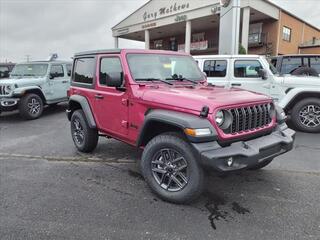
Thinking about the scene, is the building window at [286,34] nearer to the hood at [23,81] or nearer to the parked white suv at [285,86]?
the parked white suv at [285,86]

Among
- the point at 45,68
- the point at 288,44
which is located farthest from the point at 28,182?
the point at 288,44

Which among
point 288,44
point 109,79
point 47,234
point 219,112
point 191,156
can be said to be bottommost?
point 47,234

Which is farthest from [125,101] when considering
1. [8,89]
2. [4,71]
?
[4,71]

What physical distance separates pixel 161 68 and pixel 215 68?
3911mm

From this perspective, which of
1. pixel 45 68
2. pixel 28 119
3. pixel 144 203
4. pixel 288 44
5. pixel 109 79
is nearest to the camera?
pixel 144 203

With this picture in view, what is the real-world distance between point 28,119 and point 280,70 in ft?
26.0

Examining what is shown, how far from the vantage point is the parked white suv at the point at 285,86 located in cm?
710

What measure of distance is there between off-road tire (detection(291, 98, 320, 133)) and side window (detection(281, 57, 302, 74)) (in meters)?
1.58

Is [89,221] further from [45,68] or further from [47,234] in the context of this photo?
[45,68]

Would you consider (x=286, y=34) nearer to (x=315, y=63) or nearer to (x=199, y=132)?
(x=315, y=63)

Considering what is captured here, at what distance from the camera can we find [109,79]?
162 inches

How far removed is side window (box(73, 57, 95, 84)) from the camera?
520cm

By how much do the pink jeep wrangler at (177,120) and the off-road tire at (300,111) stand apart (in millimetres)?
3438

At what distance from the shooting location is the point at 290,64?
8500mm
